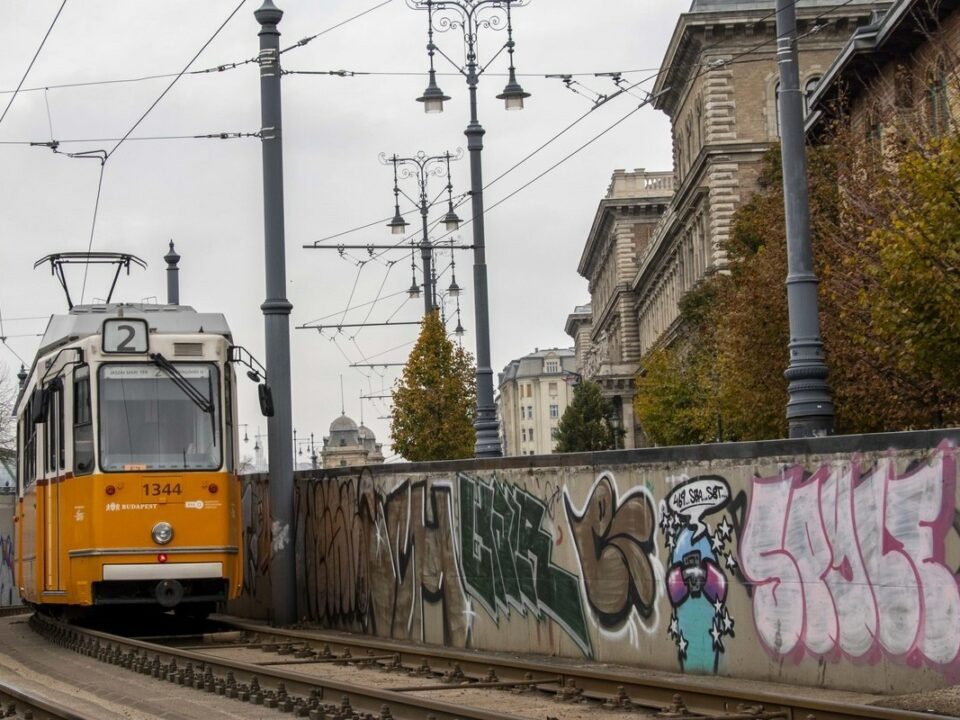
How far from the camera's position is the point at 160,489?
18438 mm

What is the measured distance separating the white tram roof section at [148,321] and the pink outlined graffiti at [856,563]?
8.44 metres

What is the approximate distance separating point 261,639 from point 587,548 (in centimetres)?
526

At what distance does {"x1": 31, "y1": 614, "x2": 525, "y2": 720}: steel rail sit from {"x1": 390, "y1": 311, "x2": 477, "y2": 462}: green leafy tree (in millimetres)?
26640

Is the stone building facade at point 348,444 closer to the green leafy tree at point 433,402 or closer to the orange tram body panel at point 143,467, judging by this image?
the green leafy tree at point 433,402

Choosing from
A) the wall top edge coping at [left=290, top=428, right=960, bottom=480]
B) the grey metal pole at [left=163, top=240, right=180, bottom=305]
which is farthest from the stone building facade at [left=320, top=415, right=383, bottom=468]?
the wall top edge coping at [left=290, top=428, right=960, bottom=480]

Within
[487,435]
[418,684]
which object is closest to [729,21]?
[487,435]

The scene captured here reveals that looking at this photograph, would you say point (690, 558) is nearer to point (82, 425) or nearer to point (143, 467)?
point (143, 467)

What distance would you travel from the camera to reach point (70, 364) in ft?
61.5

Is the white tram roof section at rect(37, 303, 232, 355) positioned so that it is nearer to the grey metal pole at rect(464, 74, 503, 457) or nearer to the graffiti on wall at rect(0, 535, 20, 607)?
the grey metal pole at rect(464, 74, 503, 457)

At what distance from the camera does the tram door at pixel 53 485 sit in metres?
19.0


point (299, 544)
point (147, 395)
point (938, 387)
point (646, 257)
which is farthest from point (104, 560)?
point (646, 257)

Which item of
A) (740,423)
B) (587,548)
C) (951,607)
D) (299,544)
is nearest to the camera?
(951,607)

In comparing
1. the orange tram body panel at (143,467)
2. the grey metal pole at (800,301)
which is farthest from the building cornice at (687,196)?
the grey metal pole at (800,301)

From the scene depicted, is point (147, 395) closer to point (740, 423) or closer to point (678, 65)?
point (740, 423)
